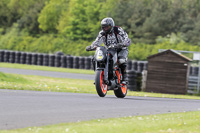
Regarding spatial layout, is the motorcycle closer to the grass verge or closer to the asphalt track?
the asphalt track

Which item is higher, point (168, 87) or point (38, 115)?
point (38, 115)

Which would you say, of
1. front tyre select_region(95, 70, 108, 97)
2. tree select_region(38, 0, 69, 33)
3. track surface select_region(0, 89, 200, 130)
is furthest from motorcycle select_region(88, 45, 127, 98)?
tree select_region(38, 0, 69, 33)

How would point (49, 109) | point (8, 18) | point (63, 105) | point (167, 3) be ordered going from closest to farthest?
1. point (49, 109)
2. point (63, 105)
3. point (167, 3)
4. point (8, 18)

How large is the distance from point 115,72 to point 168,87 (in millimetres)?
12620

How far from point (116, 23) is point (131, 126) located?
60.0 m

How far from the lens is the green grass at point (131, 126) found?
6.52 metres

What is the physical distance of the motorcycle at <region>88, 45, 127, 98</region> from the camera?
11070 mm

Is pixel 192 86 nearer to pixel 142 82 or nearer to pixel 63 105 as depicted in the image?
pixel 142 82

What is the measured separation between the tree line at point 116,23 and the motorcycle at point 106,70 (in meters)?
38.7

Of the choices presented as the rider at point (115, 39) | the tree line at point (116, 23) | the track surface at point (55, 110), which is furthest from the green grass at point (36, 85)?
the tree line at point (116, 23)

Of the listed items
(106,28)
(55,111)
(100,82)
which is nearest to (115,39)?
(106,28)

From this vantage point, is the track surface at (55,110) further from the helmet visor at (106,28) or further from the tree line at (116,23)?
the tree line at (116,23)

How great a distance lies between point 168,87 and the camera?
952 inches

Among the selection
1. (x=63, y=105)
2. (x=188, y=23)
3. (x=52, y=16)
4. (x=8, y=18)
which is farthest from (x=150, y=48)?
(x=63, y=105)
